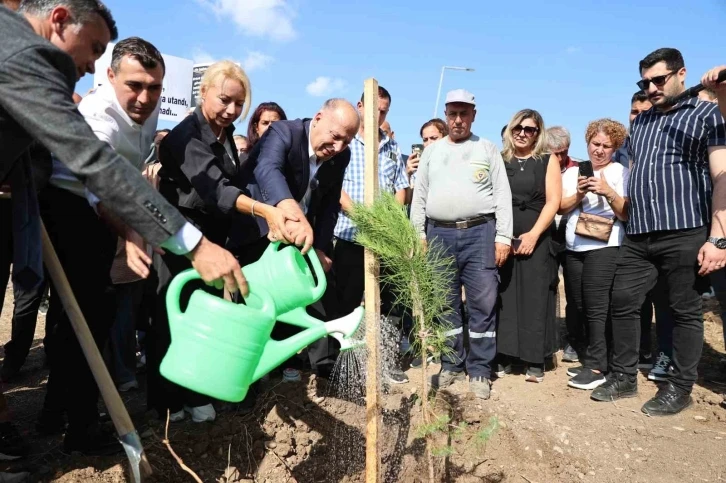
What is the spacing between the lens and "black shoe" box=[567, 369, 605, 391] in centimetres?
396

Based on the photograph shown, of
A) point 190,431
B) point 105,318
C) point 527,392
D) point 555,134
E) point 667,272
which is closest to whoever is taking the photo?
point 105,318

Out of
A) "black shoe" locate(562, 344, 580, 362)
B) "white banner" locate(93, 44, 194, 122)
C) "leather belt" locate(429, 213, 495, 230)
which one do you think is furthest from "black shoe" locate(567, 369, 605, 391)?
"white banner" locate(93, 44, 194, 122)

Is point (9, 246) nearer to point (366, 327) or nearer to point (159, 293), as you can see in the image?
point (159, 293)

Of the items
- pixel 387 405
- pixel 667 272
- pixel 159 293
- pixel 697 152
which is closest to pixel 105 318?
pixel 159 293

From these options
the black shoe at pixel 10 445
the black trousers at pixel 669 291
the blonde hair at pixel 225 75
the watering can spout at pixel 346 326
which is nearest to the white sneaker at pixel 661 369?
the black trousers at pixel 669 291

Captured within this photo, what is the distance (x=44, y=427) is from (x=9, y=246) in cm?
→ 115

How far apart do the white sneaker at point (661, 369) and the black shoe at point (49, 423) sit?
13.4ft

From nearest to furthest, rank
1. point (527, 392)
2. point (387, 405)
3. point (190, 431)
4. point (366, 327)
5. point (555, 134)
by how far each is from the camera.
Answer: point (366, 327) < point (190, 431) < point (387, 405) < point (527, 392) < point (555, 134)

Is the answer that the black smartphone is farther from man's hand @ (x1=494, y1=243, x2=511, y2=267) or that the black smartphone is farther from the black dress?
man's hand @ (x1=494, y1=243, x2=511, y2=267)

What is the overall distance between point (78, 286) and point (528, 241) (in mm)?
2958

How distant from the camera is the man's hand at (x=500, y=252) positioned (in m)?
3.76

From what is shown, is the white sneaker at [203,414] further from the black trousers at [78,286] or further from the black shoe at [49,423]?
the black shoe at [49,423]

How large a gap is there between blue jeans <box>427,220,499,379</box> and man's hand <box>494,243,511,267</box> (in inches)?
2.1

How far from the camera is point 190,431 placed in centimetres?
278
